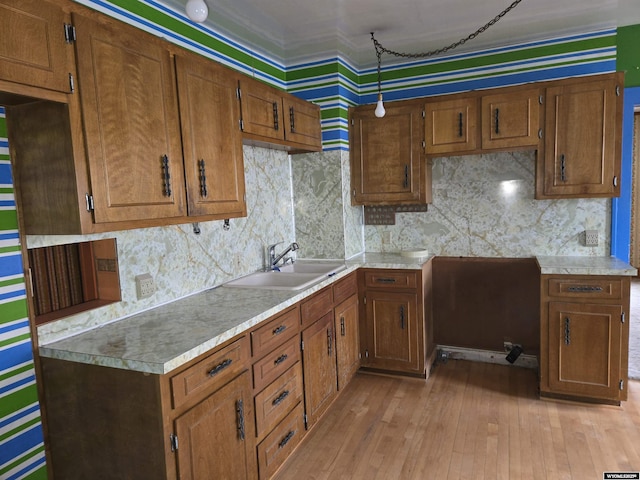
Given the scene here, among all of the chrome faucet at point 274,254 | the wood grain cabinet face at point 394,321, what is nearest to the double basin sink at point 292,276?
the chrome faucet at point 274,254

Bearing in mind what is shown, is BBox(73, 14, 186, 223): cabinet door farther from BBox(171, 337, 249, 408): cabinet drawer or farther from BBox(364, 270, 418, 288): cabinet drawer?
BBox(364, 270, 418, 288): cabinet drawer

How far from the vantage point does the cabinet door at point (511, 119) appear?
300cm

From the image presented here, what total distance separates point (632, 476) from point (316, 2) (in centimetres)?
305

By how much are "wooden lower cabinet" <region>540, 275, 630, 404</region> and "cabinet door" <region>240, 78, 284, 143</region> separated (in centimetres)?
199

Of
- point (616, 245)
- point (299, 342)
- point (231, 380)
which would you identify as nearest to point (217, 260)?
point (299, 342)

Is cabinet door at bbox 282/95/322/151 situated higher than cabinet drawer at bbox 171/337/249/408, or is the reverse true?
cabinet door at bbox 282/95/322/151

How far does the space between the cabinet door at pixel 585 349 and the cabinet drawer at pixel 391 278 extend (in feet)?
2.97

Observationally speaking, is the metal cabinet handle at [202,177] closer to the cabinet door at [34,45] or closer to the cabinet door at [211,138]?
the cabinet door at [211,138]

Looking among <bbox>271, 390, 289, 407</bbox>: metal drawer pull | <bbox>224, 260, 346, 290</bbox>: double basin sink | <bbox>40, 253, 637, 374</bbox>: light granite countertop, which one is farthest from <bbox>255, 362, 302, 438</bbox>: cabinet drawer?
<bbox>224, 260, 346, 290</bbox>: double basin sink

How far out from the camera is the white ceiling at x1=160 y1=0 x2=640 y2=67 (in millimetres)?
2650

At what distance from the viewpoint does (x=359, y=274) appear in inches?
130

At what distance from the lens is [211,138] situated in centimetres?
217

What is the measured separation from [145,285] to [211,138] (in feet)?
2.59

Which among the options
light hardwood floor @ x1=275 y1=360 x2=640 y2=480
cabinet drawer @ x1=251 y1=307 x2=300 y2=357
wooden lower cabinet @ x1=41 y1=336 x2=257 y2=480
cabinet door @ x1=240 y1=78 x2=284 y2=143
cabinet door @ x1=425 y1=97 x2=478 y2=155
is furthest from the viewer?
cabinet door @ x1=425 y1=97 x2=478 y2=155
